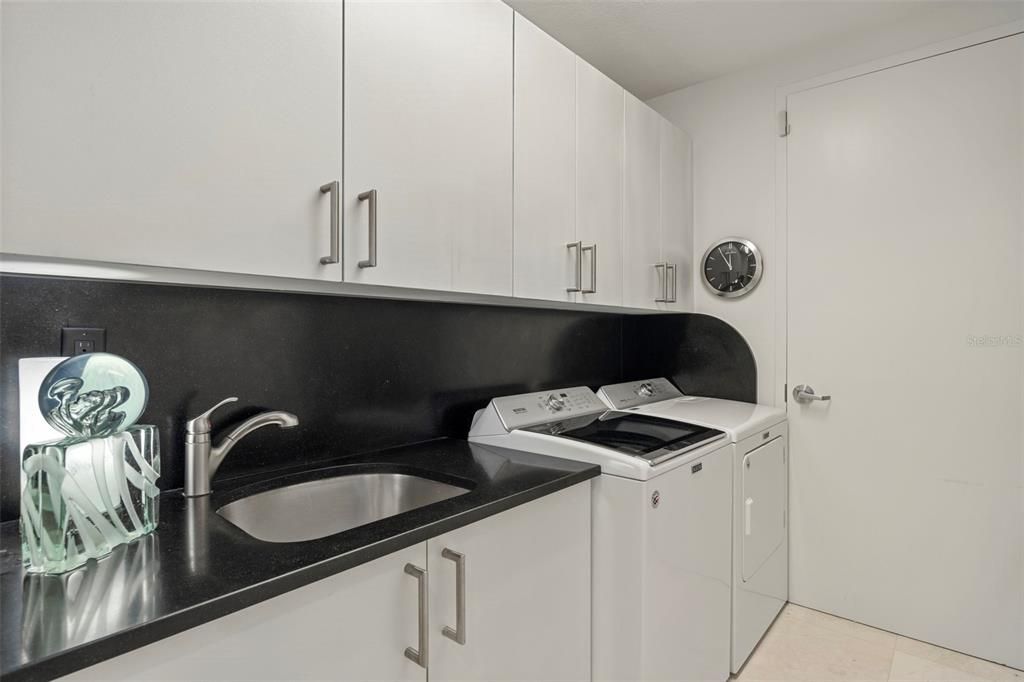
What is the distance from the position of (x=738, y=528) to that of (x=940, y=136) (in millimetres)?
1713

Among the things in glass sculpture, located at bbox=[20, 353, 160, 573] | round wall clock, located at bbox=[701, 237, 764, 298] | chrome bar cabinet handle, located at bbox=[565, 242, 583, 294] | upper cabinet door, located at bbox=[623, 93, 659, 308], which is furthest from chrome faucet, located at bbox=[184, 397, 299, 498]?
round wall clock, located at bbox=[701, 237, 764, 298]

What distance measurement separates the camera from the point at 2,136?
0.72 metres

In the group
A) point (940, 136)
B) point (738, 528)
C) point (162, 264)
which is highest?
point (940, 136)

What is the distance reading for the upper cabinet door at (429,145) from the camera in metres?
1.15

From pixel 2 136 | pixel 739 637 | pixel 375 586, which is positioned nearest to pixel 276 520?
pixel 375 586

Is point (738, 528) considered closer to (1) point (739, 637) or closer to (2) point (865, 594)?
(1) point (739, 637)

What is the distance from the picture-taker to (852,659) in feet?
6.56

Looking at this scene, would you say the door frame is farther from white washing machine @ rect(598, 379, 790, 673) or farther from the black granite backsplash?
the black granite backsplash

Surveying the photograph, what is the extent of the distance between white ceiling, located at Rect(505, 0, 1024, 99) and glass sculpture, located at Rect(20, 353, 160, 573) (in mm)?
1840

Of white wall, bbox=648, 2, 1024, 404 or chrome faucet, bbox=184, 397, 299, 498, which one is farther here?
white wall, bbox=648, 2, 1024, 404

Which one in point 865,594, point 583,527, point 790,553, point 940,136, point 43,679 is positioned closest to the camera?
point 43,679

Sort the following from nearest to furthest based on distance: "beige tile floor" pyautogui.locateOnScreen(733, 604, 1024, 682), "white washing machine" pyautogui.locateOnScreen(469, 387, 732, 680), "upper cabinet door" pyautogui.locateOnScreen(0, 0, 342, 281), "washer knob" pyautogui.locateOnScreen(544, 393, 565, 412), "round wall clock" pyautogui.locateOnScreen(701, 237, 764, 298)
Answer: "upper cabinet door" pyautogui.locateOnScreen(0, 0, 342, 281), "white washing machine" pyautogui.locateOnScreen(469, 387, 732, 680), "beige tile floor" pyautogui.locateOnScreen(733, 604, 1024, 682), "washer knob" pyautogui.locateOnScreen(544, 393, 565, 412), "round wall clock" pyautogui.locateOnScreen(701, 237, 764, 298)

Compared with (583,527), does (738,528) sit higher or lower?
lower

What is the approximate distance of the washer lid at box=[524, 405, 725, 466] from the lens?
1.54 metres
